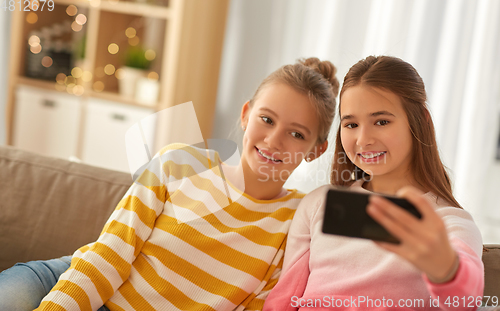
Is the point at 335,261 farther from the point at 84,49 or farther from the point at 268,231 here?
the point at 84,49

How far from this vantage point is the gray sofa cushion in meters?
1.21

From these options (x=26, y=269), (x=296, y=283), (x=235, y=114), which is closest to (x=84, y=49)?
(x=235, y=114)

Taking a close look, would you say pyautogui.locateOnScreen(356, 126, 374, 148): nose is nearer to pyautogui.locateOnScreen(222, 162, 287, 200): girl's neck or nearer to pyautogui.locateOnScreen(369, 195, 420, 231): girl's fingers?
pyautogui.locateOnScreen(222, 162, 287, 200): girl's neck

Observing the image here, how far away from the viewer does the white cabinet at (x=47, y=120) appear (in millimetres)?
2727

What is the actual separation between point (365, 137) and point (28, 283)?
0.79 metres

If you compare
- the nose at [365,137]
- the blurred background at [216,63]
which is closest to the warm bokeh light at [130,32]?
the blurred background at [216,63]

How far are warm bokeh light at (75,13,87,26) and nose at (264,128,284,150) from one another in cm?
234

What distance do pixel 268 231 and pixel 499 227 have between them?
1.89 m

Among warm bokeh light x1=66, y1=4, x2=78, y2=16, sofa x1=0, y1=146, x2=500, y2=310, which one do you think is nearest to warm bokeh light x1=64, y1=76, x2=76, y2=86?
warm bokeh light x1=66, y1=4, x2=78, y2=16

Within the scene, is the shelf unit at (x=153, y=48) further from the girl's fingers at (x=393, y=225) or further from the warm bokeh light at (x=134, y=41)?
the girl's fingers at (x=393, y=225)

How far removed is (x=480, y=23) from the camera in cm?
212

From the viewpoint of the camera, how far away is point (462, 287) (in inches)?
24.8

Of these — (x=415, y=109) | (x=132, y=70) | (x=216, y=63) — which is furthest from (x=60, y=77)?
(x=415, y=109)

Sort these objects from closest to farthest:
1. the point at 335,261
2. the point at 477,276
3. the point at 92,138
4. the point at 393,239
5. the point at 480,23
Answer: the point at 393,239 < the point at 477,276 < the point at 335,261 < the point at 480,23 < the point at 92,138
